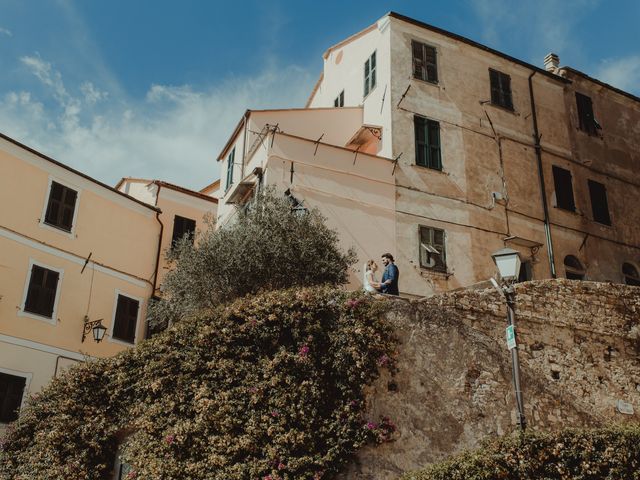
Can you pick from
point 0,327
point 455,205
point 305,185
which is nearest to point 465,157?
point 455,205

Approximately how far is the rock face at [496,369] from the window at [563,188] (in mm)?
7710

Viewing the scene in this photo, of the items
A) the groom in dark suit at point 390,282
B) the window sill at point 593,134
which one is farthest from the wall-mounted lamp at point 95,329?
the window sill at point 593,134

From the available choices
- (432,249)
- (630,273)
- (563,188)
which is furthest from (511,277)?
(630,273)

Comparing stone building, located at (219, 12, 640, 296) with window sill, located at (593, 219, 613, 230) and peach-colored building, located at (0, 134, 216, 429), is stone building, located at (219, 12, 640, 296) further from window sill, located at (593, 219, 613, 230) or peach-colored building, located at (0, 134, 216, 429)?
peach-colored building, located at (0, 134, 216, 429)

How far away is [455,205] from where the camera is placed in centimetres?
2122

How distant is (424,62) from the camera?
22812 mm

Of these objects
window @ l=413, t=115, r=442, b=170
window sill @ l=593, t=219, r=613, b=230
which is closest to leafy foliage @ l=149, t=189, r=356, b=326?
window @ l=413, t=115, r=442, b=170

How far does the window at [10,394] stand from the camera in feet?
58.3

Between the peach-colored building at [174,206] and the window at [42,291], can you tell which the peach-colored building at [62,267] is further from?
the peach-colored building at [174,206]

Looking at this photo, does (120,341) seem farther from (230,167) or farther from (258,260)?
(258,260)

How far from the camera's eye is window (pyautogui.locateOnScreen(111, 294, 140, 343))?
854 inches

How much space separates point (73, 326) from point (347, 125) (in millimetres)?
10224

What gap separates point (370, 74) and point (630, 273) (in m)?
11.0

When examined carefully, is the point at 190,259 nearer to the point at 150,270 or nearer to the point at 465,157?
the point at 150,270
